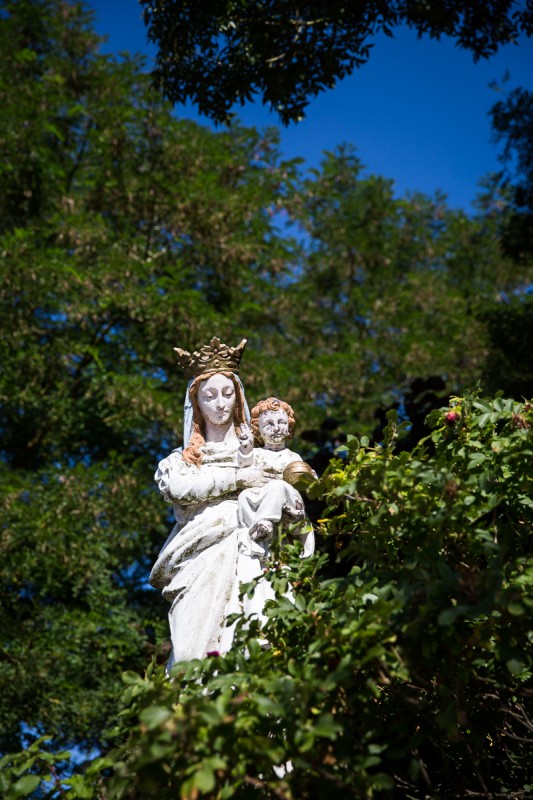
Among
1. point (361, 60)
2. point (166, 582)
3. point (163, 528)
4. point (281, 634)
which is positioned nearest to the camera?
point (281, 634)

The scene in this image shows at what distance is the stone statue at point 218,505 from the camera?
4.29 meters

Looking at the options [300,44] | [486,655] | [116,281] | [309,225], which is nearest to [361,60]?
[300,44]

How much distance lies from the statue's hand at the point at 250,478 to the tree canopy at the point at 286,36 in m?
5.46

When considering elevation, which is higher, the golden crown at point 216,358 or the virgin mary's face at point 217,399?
the golden crown at point 216,358

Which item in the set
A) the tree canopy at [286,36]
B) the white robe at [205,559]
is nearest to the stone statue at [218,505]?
the white robe at [205,559]

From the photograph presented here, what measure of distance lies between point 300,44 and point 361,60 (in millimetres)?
602

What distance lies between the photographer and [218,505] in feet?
→ 15.3

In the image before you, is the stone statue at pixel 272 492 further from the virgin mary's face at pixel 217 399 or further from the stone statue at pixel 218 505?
the virgin mary's face at pixel 217 399

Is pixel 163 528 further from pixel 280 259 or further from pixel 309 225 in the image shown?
pixel 309 225

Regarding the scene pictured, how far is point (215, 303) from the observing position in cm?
1525

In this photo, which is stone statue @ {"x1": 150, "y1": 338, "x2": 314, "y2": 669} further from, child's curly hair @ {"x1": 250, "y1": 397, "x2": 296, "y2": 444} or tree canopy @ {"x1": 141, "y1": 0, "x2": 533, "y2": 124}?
tree canopy @ {"x1": 141, "y1": 0, "x2": 533, "y2": 124}

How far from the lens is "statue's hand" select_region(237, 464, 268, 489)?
462cm

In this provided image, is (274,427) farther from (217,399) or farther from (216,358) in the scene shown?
(216,358)

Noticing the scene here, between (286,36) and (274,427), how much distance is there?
216 inches
